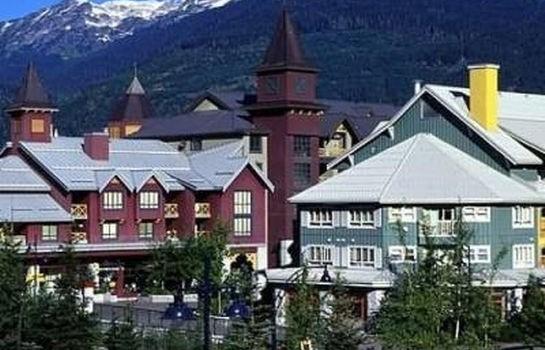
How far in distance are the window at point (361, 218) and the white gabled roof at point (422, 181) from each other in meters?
0.65

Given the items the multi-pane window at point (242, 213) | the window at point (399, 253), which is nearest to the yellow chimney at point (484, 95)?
the window at point (399, 253)

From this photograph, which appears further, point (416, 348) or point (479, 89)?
point (479, 89)

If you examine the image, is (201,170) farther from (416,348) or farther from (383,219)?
(416,348)

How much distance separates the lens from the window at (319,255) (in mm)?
58719

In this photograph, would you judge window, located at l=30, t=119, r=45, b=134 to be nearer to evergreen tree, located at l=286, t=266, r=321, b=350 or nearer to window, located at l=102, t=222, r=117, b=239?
window, located at l=102, t=222, r=117, b=239

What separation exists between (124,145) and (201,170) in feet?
14.5

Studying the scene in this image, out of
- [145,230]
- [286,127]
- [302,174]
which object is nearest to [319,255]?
[145,230]

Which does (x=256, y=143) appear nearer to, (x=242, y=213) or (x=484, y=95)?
(x=242, y=213)

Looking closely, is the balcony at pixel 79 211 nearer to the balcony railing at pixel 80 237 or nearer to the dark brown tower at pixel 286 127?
the balcony railing at pixel 80 237

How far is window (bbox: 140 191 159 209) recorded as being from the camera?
71.7m

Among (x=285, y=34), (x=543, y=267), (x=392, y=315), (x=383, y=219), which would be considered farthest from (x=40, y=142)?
(x=392, y=315)

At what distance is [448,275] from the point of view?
Result: 35.8 m

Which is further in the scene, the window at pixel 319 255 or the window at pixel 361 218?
the window at pixel 319 255

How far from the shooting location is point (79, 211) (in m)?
69.8
